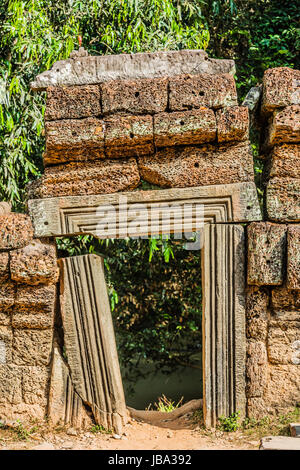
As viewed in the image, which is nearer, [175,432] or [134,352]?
[175,432]

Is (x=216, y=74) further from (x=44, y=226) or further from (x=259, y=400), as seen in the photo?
(x=259, y=400)

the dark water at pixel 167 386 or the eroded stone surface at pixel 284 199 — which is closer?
the eroded stone surface at pixel 284 199

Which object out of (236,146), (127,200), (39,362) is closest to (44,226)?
(127,200)

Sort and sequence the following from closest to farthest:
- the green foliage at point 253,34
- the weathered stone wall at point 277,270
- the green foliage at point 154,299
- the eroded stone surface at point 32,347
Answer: the weathered stone wall at point 277,270, the eroded stone surface at point 32,347, the green foliage at point 154,299, the green foliage at point 253,34

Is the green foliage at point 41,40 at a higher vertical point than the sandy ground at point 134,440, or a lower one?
higher

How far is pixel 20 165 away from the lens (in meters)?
5.93

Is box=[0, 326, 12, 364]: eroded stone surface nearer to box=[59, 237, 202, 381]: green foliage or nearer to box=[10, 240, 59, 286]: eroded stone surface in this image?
box=[10, 240, 59, 286]: eroded stone surface

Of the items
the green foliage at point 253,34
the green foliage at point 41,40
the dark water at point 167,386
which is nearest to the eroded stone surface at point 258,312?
the green foliage at point 41,40

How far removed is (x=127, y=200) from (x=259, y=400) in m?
1.87

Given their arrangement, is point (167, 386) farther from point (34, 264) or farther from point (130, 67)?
point (130, 67)

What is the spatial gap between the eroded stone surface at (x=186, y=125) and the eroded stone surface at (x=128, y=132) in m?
0.07

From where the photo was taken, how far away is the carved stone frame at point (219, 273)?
3705mm

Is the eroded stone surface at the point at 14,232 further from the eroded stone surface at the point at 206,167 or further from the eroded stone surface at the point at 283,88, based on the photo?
the eroded stone surface at the point at 283,88

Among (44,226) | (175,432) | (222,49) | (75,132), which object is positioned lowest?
(175,432)
